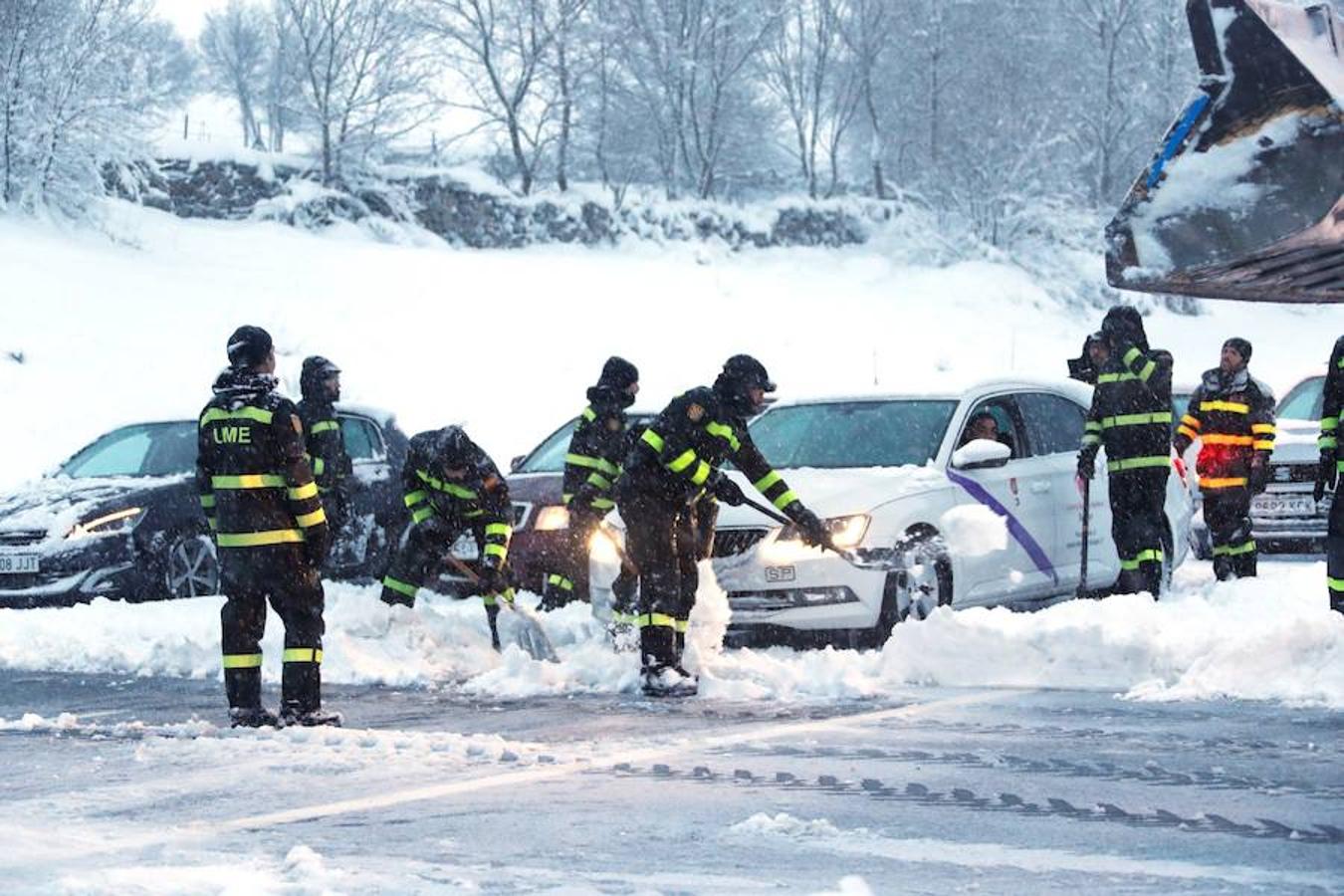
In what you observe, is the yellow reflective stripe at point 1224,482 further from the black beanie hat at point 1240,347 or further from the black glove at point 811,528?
the black glove at point 811,528

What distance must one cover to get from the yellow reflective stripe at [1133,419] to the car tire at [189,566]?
620 cm

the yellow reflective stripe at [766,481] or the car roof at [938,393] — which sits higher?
the car roof at [938,393]

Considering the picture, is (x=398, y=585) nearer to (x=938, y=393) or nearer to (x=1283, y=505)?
(x=938, y=393)

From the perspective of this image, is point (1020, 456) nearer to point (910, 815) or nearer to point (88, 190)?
point (910, 815)

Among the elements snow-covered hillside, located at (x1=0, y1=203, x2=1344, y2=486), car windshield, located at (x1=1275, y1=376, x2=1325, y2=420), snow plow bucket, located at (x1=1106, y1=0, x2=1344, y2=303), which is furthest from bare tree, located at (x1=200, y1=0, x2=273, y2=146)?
snow plow bucket, located at (x1=1106, y1=0, x2=1344, y2=303)

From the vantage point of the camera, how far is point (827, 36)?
186ft

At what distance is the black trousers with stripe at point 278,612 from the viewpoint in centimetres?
945

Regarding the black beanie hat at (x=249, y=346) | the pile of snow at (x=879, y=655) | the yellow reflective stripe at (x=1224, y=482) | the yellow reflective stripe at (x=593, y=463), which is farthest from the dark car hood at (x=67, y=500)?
the yellow reflective stripe at (x=1224, y=482)

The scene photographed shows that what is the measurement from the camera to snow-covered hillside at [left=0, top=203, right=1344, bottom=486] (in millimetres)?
30234

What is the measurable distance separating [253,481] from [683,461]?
2.37 metres

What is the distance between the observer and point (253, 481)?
30.8ft

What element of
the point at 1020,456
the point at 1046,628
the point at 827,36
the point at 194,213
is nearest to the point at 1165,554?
the point at 1020,456

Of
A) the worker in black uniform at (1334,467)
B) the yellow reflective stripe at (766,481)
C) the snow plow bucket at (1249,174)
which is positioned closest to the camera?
the snow plow bucket at (1249,174)

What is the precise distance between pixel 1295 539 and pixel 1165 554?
4.15 m
